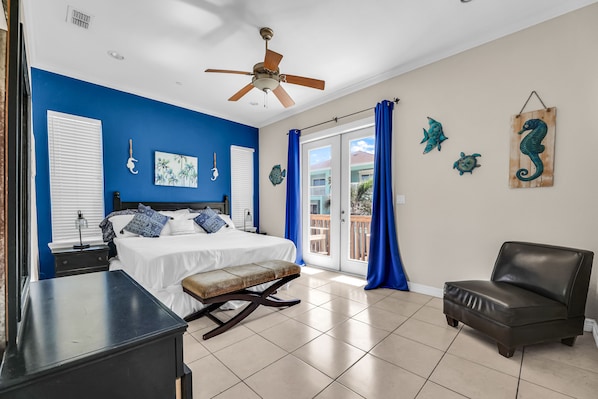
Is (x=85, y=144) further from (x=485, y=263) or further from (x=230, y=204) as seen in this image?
(x=485, y=263)

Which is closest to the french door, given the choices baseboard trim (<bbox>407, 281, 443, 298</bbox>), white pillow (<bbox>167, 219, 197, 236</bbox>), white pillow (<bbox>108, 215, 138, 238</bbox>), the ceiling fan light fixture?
baseboard trim (<bbox>407, 281, 443, 298</bbox>)

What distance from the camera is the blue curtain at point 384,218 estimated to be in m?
3.46

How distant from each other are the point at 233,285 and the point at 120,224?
2225mm

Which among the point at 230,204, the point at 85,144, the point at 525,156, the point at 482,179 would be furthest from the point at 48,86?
the point at 525,156

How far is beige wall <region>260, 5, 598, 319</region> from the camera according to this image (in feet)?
7.56

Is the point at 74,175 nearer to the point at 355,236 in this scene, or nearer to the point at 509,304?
the point at 355,236

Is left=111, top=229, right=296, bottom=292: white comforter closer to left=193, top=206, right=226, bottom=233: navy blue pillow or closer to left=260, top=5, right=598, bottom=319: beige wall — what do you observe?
left=193, top=206, right=226, bottom=233: navy blue pillow

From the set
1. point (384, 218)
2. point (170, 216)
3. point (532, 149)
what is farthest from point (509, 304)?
point (170, 216)

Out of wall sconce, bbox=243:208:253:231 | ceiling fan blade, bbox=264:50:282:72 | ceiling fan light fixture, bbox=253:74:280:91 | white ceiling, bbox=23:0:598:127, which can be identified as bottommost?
wall sconce, bbox=243:208:253:231

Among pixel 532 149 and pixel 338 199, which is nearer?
pixel 532 149

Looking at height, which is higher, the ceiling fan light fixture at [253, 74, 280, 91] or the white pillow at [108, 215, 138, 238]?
the ceiling fan light fixture at [253, 74, 280, 91]

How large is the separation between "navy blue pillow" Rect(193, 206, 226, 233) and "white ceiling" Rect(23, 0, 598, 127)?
206cm

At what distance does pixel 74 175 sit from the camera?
3.51 metres

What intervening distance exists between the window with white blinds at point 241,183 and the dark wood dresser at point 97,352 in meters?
4.40
